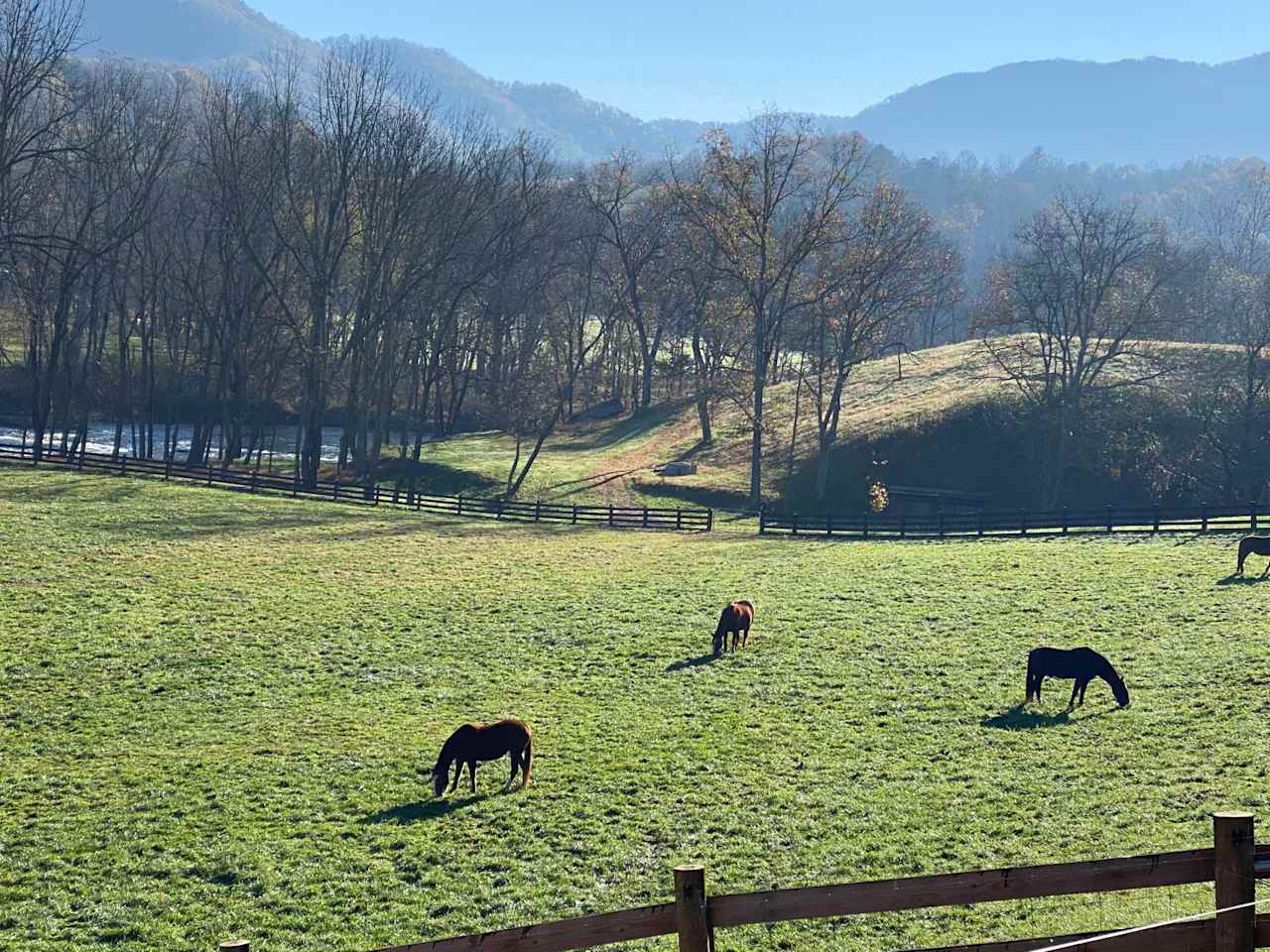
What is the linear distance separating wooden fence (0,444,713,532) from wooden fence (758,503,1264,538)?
5.49 metres

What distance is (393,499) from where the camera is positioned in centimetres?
5634

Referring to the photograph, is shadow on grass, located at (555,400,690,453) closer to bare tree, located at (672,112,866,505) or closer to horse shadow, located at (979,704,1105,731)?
bare tree, located at (672,112,866,505)

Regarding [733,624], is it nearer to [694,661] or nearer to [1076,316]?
[694,661]

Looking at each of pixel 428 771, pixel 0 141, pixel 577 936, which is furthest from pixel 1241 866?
pixel 0 141

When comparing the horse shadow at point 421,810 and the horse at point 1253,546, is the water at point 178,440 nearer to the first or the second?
the horse at point 1253,546

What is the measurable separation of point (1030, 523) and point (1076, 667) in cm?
2679

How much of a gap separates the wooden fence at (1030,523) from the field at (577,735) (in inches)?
188

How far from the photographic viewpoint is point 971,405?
7512cm

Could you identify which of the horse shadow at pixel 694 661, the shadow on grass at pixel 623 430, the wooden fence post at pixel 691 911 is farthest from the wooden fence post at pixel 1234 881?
the shadow on grass at pixel 623 430

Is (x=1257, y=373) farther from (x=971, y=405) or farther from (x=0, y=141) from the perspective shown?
(x=0, y=141)

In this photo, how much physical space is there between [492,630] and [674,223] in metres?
64.7

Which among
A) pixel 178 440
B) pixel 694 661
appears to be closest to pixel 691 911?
pixel 694 661

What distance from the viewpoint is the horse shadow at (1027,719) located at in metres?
21.0

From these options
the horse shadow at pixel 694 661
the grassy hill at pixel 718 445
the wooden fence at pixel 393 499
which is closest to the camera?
the horse shadow at pixel 694 661
